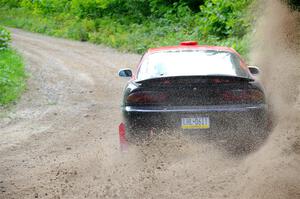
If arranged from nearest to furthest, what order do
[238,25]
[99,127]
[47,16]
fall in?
1. [99,127]
2. [238,25]
3. [47,16]

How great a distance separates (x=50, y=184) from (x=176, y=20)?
63.1ft

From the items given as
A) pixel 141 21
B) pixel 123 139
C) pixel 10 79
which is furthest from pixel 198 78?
pixel 141 21

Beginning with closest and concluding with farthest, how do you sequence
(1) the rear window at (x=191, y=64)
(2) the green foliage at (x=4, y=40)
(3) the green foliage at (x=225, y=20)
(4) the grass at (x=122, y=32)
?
(1) the rear window at (x=191, y=64)
(3) the green foliage at (x=225, y=20)
(4) the grass at (x=122, y=32)
(2) the green foliage at (x=4, y=40)

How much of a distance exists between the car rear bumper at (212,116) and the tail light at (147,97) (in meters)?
0.09

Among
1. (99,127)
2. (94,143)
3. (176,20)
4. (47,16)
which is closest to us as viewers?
(94,143)

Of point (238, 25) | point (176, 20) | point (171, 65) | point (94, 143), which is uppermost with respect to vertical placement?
point (171, 65)

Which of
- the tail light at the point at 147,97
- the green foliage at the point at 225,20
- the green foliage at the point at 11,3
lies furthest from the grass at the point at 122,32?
the tail light at the point at 147,97

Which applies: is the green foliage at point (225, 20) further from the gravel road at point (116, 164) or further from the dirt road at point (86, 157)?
the gravel road at point (116, 164)

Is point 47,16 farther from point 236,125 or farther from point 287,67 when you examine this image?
point 236,125

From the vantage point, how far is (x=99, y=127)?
9492 millimetres

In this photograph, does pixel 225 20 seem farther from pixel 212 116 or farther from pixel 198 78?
pixel 212 116

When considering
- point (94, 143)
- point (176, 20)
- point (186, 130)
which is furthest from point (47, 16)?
point (186, 130)

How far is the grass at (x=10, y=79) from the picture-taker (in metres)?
12.4

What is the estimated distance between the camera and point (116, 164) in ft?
21.2
